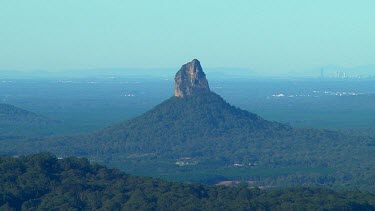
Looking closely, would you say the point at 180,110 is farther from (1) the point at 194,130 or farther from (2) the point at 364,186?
(2) the point at 364,186

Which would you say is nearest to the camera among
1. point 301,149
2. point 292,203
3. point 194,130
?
point 292,203

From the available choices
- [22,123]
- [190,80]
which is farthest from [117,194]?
[22,123]

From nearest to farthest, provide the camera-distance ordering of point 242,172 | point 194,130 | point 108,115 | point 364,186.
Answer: point 364,186
point 242,172
point 194,130
point 108,115

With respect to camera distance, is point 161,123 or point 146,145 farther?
point 161,123

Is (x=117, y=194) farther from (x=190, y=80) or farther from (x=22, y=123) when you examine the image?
(x=22, y=123)

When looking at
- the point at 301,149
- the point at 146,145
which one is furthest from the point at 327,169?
the point at 146,145

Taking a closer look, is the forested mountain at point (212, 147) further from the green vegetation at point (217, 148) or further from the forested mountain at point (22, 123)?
the forested mountain at point (22, 123)

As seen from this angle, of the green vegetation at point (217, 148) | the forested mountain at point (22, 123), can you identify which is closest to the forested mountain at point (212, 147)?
the green vegetation at point (217, 148)
